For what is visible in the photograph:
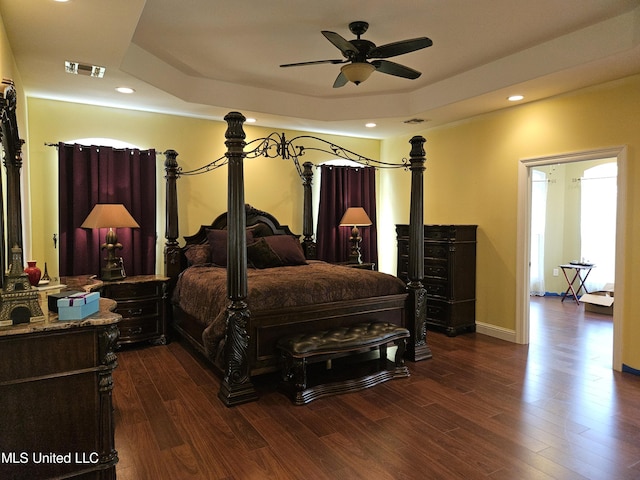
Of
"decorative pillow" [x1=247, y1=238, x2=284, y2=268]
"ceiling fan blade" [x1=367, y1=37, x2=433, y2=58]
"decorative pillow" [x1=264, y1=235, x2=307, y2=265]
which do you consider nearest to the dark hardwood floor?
"decorative pillow" [x1=247, y1=238, x2=284, y2=268]

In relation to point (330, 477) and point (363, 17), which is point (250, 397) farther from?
point (363, 17)

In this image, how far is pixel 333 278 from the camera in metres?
3.79

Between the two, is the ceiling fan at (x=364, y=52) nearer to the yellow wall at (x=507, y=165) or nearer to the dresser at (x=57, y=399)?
the yellow wall at (x=507, y=165)

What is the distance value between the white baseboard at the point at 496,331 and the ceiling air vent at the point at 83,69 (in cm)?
491

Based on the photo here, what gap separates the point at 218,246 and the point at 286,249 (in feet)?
2.74

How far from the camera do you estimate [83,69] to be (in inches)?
138

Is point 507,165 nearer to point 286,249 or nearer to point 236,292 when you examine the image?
point 286,249

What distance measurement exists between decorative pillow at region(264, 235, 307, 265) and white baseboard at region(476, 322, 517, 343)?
2347 millimetres

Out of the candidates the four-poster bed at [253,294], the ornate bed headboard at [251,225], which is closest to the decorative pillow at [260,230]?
the ornate bed headboard at [251,225]

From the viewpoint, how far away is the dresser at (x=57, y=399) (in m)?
1.86

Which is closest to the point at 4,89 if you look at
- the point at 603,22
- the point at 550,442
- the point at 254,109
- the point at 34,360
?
the point at 34,360

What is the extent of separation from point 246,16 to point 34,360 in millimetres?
2715

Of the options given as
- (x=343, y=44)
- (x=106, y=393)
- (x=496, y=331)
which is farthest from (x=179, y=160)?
(x=496, y=331)

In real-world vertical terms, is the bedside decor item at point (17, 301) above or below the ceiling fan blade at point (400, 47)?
below
